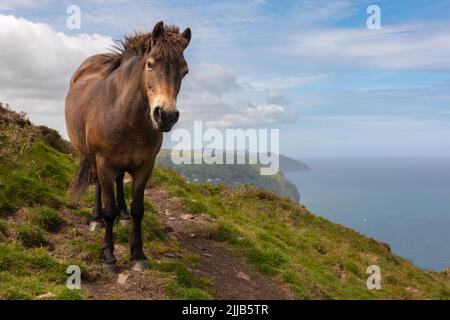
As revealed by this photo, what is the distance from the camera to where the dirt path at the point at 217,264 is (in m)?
9.04

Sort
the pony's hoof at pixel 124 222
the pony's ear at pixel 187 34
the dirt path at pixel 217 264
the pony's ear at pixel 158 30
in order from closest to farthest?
the pony's ear at pixel 158 30 < the pony's ear at pixel 187 34 < the dirt path at pixel 217 264 < the pony's hoof at pixel 124 222

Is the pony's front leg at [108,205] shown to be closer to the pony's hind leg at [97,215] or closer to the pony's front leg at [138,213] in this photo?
the pony's front leg at [138,213]

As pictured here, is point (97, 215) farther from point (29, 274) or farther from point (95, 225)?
point (29, 274)

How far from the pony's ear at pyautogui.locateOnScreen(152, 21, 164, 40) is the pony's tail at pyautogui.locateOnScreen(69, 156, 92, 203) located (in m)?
4.98

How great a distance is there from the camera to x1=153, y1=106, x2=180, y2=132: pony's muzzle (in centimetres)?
656

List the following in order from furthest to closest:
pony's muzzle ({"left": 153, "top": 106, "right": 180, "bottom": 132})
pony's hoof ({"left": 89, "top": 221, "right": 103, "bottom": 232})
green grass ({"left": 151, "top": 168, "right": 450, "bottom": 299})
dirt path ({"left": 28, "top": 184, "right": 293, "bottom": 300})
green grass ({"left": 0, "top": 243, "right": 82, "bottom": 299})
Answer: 1. green grass ({"left": 151, "top": 168, "right": 450, "bottom": 299})
2. pony's hoof ({"left": 89, "top": 221, "right": 103, "bottom": 232})
3. dirt path ({"left": 28, "top": 184, "right": 293, "bottom": 300})
4. green grass ({"left": 0, "top": 243, "right": 82, "bottom": 299})
5. pony's muzzle ({"left": 153, "top": 106, "right": 180, "bottom": 132})

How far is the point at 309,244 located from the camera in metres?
16.3

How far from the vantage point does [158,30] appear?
730 cm

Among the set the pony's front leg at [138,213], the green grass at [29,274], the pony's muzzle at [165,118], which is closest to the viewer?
the pony's muzzle at [165,118]

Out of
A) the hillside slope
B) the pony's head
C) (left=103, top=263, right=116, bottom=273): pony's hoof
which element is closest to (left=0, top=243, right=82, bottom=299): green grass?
the hillside slope

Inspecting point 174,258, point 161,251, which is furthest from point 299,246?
point 161,251

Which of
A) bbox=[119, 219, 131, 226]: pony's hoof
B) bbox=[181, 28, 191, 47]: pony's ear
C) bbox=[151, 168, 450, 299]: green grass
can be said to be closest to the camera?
bbox=[181, 28, 191, 47]: pony's ear

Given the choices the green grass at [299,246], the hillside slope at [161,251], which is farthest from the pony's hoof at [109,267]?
the green grass at [299,246]

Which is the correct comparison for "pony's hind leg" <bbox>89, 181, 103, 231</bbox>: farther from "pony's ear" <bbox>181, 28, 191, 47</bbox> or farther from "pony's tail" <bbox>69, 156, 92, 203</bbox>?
"pony's ear" <bbox>181, 28, 191, 47</bbox>
